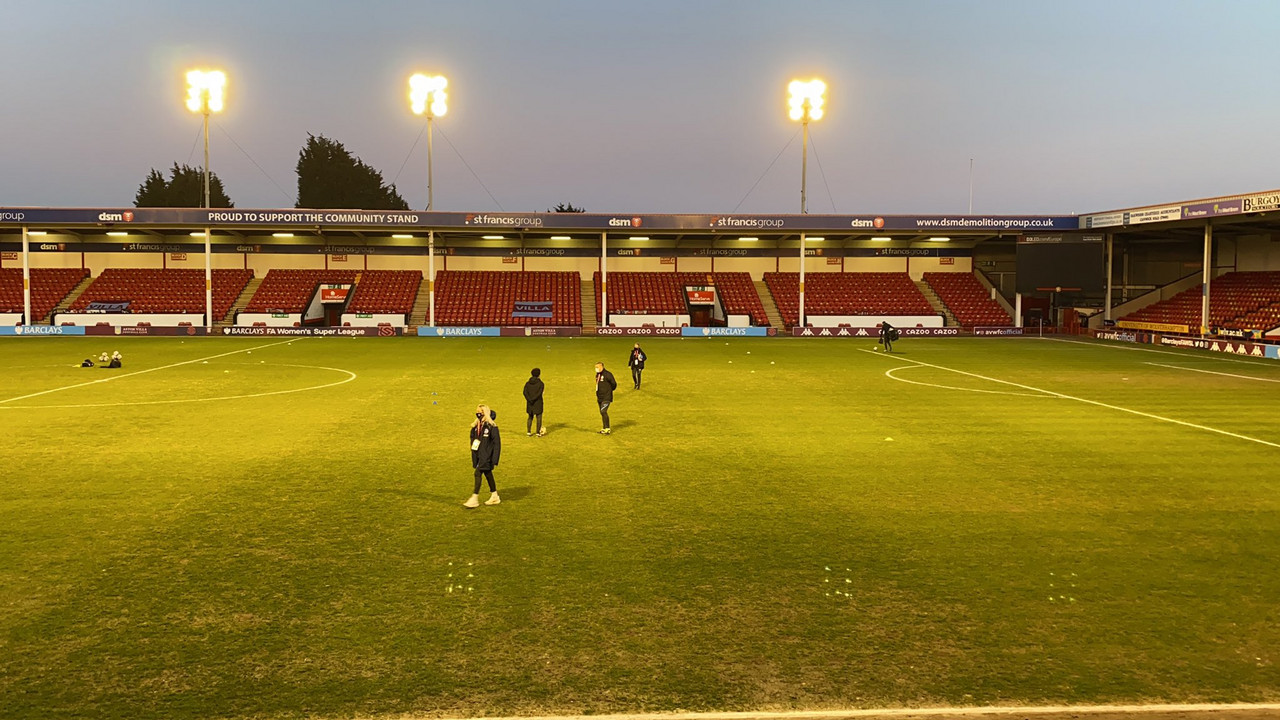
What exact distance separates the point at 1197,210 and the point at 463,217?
42.6 metres

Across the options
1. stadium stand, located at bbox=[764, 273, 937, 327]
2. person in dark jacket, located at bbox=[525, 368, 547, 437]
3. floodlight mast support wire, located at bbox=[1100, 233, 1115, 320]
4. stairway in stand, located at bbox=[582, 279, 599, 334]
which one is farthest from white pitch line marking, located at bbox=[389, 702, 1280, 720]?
floodlight mast support wire, located at bbox=[1100, 233, 1115, 320]

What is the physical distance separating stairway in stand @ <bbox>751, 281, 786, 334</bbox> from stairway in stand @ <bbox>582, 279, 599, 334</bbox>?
1255 centimetres

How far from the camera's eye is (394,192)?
11775cm

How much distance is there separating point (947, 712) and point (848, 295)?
55.2 meters

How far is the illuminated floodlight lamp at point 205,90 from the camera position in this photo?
1935 inches

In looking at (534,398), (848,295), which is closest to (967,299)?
(848,295)

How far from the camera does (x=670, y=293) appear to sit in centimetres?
5941

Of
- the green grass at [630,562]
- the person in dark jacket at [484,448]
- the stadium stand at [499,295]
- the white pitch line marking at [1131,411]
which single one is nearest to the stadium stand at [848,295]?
the stadium stand at [499,295]

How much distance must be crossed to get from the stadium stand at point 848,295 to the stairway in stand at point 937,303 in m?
0.70

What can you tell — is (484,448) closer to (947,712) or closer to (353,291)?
(947,712)

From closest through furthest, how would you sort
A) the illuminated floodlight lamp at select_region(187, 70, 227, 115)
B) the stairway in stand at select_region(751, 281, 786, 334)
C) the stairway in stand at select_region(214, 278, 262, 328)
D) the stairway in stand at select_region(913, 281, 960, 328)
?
the illuminated floodlight lamp at select_region(187, 70, 227, 115) → the stairway in stand at select_region(214, 278, 262, 328) → the stairway in stand at select_region(751, 281, 786, 334) → the stairway in stand at select_region(913, 281, 960, 328)

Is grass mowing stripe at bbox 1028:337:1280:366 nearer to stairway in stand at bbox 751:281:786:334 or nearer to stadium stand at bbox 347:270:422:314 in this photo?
stairway in stand at bbox 751:281:786:334

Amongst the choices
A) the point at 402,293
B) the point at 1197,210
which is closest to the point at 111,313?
the point at 402,293

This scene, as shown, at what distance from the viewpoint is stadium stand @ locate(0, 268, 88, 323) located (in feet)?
174
